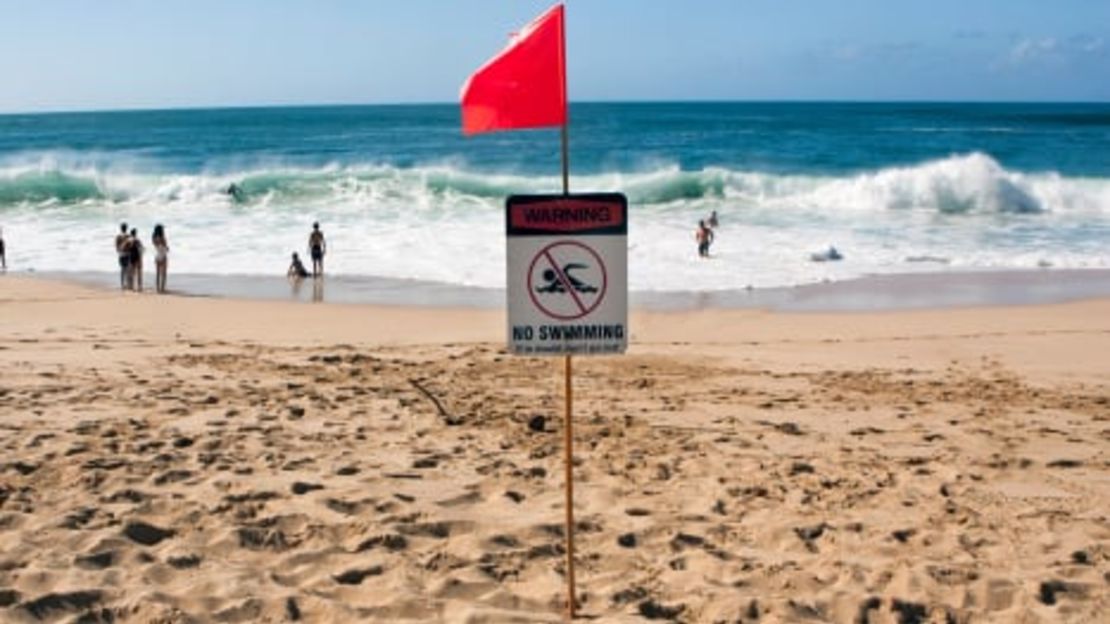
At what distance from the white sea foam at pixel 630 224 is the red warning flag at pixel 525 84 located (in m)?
14.9

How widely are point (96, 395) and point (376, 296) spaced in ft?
31.4

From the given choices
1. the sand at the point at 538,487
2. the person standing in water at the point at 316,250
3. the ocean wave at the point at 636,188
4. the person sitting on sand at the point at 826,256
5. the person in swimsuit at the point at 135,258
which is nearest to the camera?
the sand at the point at 538,487

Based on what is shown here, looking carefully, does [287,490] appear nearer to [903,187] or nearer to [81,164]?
[903,187]

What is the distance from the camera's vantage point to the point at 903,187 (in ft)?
126

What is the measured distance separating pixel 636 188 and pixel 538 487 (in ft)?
117

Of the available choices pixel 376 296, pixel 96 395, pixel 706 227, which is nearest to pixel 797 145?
pixel 706 227

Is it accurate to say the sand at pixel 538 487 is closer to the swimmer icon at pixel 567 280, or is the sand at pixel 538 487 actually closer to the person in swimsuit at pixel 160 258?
the swimmer icon at pixel 567 280

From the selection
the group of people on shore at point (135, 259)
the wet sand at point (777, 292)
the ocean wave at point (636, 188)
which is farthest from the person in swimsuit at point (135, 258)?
the ocean wave at point (636, 188)

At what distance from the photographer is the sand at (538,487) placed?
570 centimetres

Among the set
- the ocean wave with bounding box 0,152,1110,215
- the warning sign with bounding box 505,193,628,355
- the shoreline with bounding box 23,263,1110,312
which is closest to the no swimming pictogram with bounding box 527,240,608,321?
the warning sign with bounding box 505,193,628,355

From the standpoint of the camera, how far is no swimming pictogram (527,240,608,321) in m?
5.15

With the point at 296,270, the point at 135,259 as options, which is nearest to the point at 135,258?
the point at 135,259

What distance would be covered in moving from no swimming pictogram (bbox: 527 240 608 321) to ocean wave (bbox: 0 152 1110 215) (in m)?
31.8

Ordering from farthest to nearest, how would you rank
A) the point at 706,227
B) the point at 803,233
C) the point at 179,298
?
the point at 803,233, the point at 706,227, the point at 179,298
